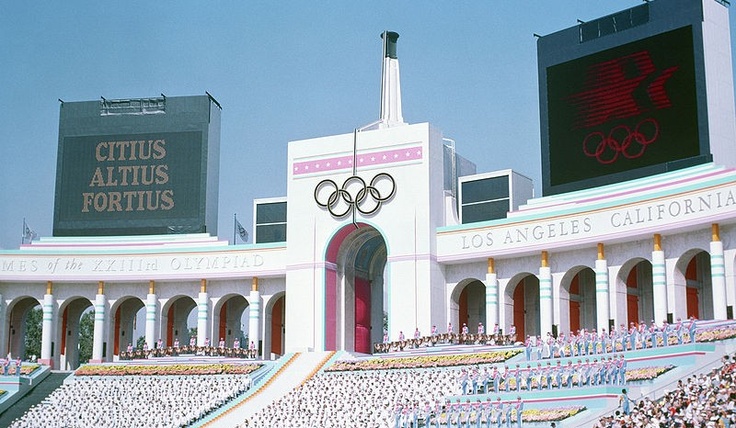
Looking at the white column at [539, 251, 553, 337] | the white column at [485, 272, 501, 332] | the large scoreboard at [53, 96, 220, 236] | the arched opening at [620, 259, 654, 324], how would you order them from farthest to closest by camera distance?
the large scoreboard at [53, 96, 220, 236]
the white column at [485, 272, 501, 332]
the white column at [539, 251, 553, 337]
the arched opening at [620, 259, 654, 324]

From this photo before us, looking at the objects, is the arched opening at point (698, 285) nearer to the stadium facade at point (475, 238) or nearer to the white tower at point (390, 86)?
the stadium facade at point (475, 238)

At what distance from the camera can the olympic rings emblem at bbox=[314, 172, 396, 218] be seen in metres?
68.9

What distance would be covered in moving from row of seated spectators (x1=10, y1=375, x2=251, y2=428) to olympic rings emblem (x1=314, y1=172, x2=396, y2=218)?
1333 cm

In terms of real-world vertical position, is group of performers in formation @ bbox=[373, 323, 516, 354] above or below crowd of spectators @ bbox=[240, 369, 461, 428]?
above

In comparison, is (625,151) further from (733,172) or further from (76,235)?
(76,235)

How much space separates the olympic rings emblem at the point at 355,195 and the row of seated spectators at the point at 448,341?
30.1 ft

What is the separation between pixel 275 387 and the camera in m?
59.9

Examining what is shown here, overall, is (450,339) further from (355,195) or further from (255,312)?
(255,312)

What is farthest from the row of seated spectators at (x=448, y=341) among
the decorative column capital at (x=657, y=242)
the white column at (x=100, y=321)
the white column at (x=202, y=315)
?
the white column at (x=100, y=321)

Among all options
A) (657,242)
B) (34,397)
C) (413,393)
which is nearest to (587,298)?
(657,242)

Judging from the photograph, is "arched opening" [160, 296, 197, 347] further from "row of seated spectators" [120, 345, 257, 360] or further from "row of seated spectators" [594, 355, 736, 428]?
"row of seated spectators" [594, 355, 736, 428]

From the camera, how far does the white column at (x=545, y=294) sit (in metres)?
63.6

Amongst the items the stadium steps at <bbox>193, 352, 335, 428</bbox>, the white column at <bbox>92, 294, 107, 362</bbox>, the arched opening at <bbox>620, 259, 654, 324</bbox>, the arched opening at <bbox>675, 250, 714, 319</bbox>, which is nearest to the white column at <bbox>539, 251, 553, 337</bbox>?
the arched opening at <bbox>620, 259, 654, 324</bbox>

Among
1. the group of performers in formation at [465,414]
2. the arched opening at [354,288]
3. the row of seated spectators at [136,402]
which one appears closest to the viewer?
the group of performers in formation at [465,414]
